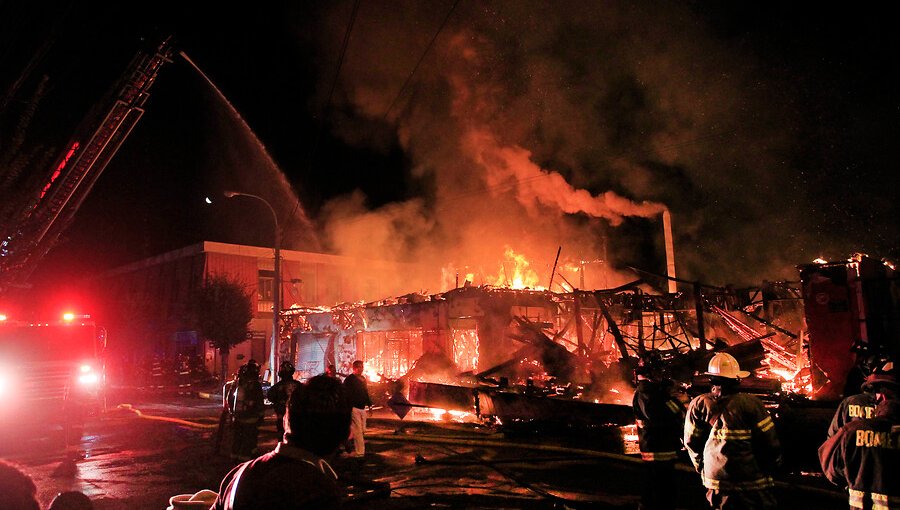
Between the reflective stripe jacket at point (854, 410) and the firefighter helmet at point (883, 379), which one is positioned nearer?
the firefighter helmet at point (883, 379)

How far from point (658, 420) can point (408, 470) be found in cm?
455

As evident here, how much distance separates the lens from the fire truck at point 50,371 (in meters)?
12.2

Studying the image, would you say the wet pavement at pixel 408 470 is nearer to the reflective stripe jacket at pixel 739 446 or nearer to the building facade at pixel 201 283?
the reflective stripe jacket at pixel 739 446

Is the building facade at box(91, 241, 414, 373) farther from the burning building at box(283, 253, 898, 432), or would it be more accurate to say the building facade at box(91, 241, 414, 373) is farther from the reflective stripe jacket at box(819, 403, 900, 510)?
the reflective stripe jacket at box(819, 403, 900, 510)

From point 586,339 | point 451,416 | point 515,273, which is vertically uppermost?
point 515,273

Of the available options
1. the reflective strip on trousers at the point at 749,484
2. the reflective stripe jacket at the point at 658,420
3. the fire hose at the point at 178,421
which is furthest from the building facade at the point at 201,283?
the reflective strip on trousers at the point at 749,484

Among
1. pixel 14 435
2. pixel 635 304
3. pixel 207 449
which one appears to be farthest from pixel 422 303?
pixel 14 435

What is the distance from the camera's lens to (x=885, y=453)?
3.50 m

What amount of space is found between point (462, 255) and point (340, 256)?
9.76 meters

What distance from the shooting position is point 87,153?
15.1 m

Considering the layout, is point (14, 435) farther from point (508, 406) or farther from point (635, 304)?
point (635, 304)

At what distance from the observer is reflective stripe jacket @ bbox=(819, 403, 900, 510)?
3.48 meters

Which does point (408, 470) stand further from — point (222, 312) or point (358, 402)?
point (222, 312)

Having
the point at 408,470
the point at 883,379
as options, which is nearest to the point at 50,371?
the point at 408,470
